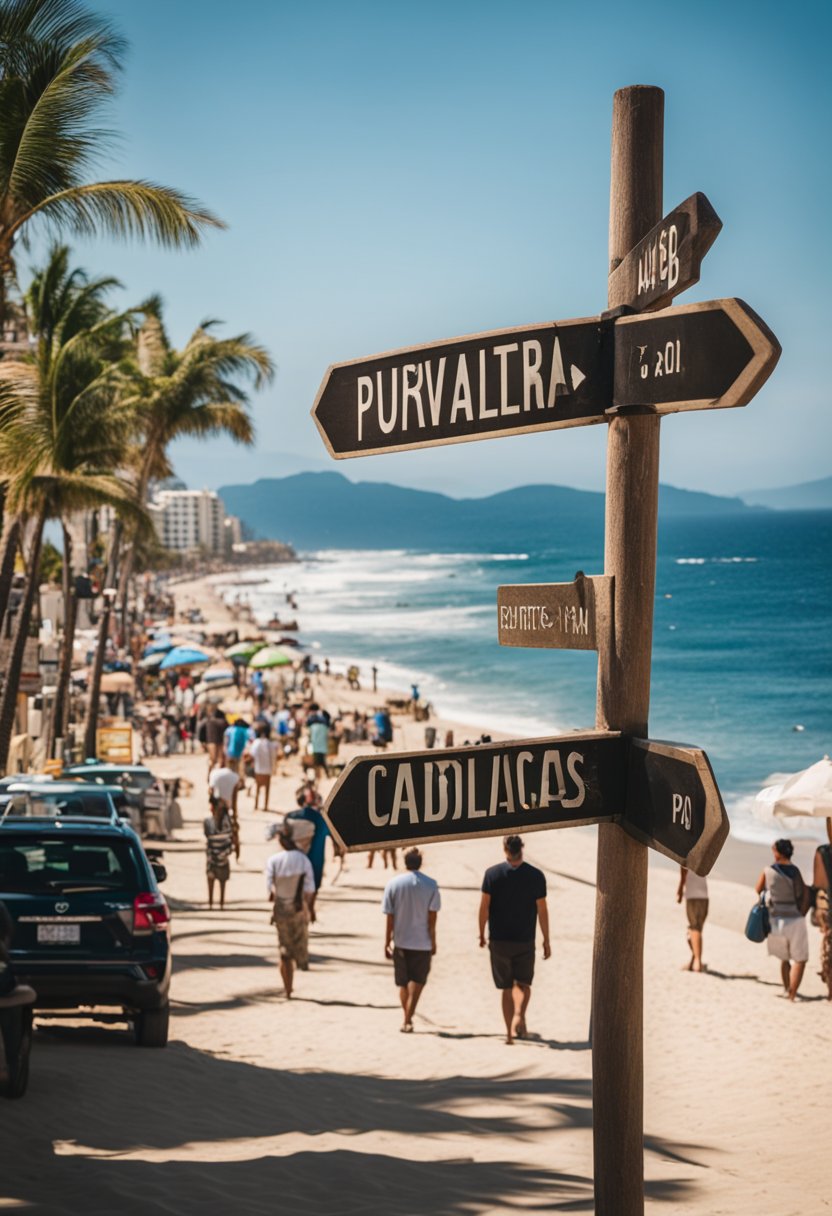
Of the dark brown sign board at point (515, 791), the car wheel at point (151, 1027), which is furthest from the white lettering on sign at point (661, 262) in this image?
the car wheel at point (151, 1027)

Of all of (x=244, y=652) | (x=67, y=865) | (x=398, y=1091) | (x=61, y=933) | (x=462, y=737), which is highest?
(x=244, y=652)

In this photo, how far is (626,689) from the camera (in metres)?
3.26

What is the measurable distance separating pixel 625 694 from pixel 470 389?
0.89 metres

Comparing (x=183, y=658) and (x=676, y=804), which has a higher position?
(x=676, y=804)

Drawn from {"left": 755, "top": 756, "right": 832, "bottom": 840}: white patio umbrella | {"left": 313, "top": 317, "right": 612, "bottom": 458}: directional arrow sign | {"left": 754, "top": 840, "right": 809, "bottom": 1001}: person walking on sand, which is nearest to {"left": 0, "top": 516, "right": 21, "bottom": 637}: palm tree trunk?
{"left": 755, "top": 756, "right": 832, "bottom": 840}: white patio umbrella

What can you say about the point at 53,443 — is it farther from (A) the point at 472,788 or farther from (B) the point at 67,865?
(A) the point at 472,788

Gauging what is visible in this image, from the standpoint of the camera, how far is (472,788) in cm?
316

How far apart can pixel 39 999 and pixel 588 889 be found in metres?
12.0

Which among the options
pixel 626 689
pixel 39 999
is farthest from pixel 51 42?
pixel 626 689

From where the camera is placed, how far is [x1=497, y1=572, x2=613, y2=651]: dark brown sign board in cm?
330

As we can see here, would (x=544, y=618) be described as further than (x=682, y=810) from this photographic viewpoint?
Yes

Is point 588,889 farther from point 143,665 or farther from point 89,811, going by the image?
point 143,665

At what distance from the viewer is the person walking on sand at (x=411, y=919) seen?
31.6 ft

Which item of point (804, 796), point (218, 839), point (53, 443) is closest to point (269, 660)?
point (53, 443)
